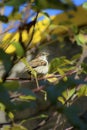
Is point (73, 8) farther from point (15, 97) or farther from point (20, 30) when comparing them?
point (15, 97)

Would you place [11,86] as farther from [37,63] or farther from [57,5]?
[37,63]

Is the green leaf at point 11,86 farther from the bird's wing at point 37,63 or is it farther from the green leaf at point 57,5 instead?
the bird's wing at point 37,63

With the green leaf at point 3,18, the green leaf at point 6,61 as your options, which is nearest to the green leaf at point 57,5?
the green leaf at point 6,61

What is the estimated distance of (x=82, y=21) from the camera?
10.8ft

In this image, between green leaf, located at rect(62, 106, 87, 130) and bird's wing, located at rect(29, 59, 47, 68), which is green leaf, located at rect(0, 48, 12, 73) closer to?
green leaf, located at rect(62, 106, 87, 130)

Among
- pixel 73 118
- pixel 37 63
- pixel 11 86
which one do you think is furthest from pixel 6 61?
pixel 37 63

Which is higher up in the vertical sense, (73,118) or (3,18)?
(3,18)

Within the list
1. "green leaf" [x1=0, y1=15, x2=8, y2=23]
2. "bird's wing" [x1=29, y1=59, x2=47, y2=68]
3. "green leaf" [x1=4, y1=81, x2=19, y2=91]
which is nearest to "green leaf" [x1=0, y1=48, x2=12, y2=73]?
"green leaf" [x1=4, y1=81, x2=19, y2=91]

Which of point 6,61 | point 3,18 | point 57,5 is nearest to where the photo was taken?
point 57,5

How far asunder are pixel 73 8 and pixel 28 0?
0.53ft

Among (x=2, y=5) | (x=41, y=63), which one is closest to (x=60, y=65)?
(x=41, y=63)

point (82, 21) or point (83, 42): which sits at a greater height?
point (83, 42)

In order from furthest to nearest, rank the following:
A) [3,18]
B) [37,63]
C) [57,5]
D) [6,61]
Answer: [37,63], [3,18], [6,61], [57,5]

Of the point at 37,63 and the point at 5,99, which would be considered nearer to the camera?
the point at 5,99
